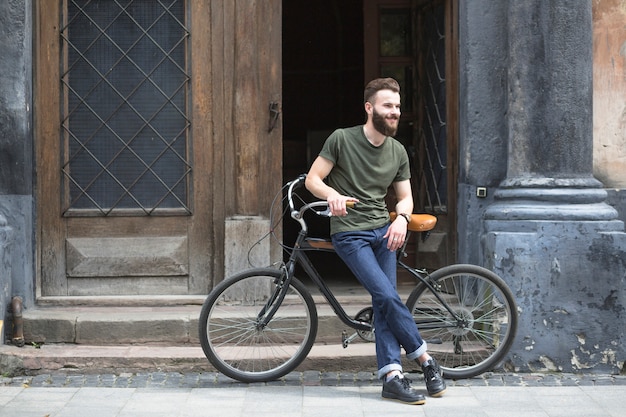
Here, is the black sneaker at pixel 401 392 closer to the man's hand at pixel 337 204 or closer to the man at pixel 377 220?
the man at pixel 377 220

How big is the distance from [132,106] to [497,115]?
2.68 meters

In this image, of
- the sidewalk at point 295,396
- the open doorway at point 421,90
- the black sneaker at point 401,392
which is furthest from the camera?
the open doorway at point 421,90

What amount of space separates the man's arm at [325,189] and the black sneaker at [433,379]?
103 centimetres

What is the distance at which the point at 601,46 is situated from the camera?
7.01 metres

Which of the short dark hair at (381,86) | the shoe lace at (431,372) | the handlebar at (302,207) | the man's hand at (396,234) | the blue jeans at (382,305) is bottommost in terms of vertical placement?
the shoe lace at (431,372)

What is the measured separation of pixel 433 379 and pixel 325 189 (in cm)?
128

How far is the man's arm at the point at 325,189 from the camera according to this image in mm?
5520

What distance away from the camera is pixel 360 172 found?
5.79 metres

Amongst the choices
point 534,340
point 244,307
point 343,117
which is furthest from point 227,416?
point 343,117

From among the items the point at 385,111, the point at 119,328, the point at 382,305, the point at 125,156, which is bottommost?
the point at 119,328

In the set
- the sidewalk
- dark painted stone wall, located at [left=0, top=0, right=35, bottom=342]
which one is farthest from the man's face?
dark painted stone wall, located at [left=0, top=0, right=35, bottom=342]

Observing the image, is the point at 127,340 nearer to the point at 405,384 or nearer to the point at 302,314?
the point at 302,314

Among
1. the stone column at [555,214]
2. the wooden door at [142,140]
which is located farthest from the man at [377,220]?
the wooden door at [142,140]

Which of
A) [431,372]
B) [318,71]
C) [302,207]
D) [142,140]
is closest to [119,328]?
[142,140]
